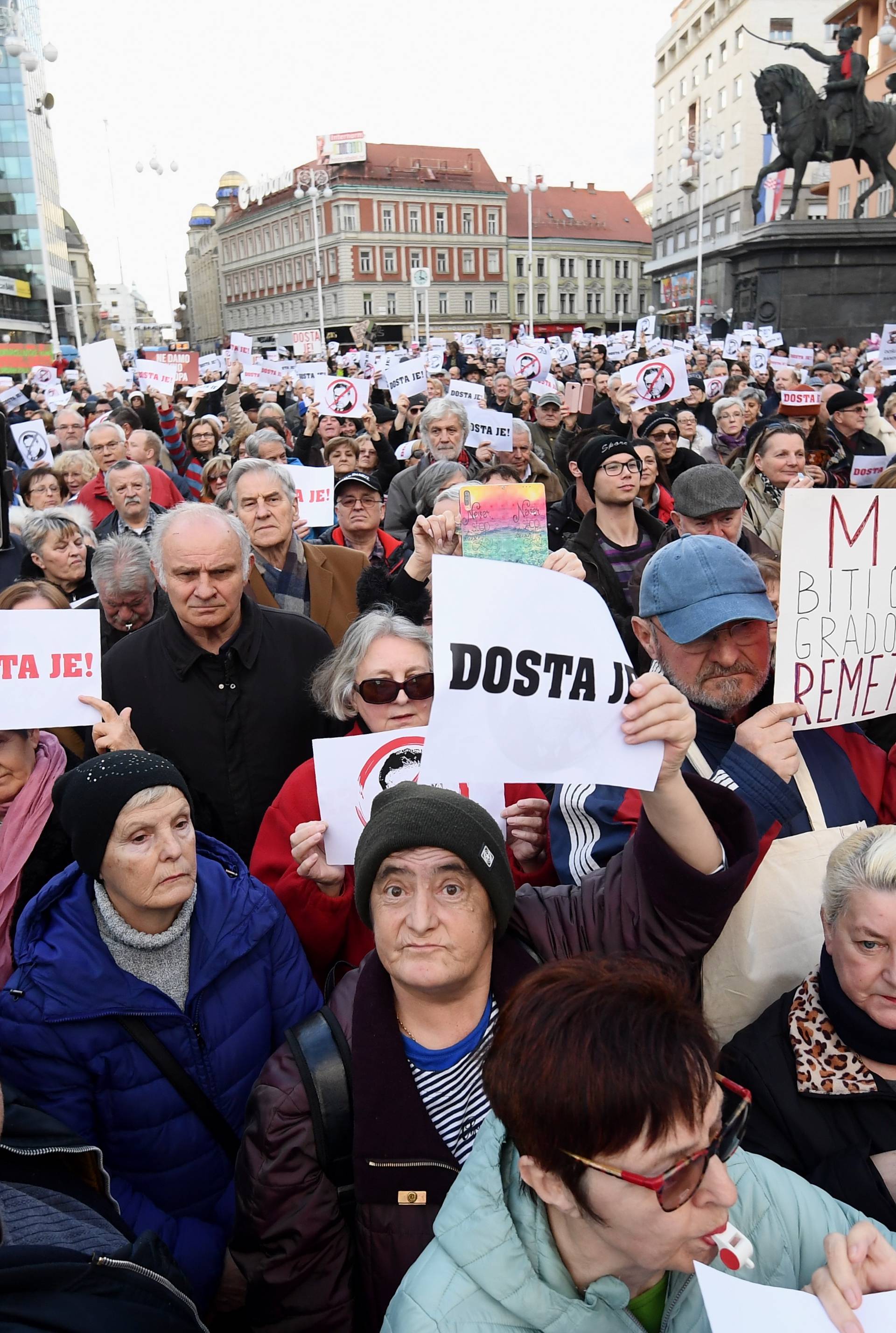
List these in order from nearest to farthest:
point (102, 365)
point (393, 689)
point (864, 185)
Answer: point (393, 689), point (102, 365), point (864, 185)

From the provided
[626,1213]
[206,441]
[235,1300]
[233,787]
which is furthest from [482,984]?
[206,441]

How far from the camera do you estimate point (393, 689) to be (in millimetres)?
2643

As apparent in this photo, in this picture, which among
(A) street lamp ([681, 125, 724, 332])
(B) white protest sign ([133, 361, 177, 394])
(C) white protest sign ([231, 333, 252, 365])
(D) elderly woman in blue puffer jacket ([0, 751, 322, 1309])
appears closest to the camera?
(D) elderly woman in blue puffer jacket ([0, 751, 322, 1309])

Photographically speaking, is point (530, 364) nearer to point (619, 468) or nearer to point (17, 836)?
point (619, 468)

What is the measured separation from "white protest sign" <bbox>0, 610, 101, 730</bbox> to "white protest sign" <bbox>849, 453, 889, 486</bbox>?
5.59 metres

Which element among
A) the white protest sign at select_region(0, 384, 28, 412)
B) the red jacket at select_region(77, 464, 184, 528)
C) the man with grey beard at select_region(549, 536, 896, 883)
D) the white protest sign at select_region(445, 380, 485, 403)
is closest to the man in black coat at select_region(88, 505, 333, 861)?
the man with grey beard at select_region(549, 536, 896, 883)

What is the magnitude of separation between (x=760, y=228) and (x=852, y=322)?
3.12 m

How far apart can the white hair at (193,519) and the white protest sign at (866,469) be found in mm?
4897

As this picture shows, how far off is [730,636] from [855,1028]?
2.79ft

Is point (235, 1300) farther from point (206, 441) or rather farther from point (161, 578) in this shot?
point (206, 441)

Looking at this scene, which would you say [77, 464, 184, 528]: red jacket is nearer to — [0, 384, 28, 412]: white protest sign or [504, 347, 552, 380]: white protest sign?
[0, 384, 28, 412]: white protest sign

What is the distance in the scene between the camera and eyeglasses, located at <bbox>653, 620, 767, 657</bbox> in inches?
87.7

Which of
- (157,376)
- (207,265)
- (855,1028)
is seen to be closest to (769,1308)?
(855,1028)

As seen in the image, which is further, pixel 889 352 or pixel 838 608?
pixel 889 352
